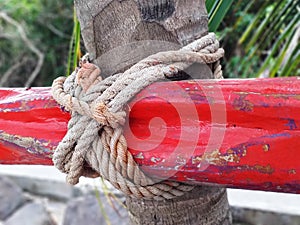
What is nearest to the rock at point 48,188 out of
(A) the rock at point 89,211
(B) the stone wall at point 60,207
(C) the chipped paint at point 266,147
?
(B) the stone wall at point 60,207

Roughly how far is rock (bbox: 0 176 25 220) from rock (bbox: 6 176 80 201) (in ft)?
0.27

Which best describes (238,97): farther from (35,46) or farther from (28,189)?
(35,46)

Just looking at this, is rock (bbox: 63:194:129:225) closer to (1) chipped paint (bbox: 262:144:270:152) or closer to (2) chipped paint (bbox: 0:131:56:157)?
(2) chipped paint (bbox: 0:131:56:157)

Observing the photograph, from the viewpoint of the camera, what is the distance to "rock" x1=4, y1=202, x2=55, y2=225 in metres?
2.03

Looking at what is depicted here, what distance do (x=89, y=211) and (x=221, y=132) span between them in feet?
4.45

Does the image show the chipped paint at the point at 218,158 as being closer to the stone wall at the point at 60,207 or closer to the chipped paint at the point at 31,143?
the chipped paint at the point at 31,143

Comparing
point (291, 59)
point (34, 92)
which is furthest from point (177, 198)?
point (291, 59)

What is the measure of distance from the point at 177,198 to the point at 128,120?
14cm

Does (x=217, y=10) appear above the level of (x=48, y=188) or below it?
above

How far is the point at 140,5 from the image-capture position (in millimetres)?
588

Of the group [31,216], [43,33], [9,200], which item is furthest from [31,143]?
[43,33]

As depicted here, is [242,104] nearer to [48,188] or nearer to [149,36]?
[149,36]

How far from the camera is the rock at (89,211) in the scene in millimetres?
1688

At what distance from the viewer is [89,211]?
178 centimetres
